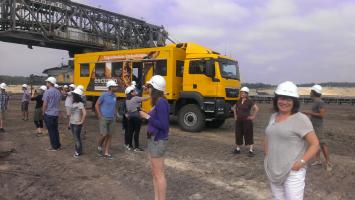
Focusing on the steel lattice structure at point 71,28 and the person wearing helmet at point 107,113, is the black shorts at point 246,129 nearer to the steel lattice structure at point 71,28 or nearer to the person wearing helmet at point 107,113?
the person wearing helmet at point 107,113

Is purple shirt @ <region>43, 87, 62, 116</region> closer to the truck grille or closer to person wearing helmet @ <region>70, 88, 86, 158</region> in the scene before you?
person wearing helmet @ <region>70, 88, 86, 158</region>

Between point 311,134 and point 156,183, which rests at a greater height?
point 311,134

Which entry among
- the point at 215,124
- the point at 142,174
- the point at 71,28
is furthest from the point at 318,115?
the point at 71,28

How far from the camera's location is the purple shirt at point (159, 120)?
17.3ft

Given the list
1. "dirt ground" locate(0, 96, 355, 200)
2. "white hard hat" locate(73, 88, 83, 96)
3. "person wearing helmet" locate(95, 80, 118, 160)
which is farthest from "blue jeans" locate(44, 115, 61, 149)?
"person wearing helmet" locate(95, 80, 118, 160)

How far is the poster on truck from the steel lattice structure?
25.8 meters

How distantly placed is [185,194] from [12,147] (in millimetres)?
6379

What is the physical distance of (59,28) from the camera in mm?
49281

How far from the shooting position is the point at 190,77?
15.2 m

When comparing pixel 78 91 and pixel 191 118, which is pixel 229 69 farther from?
pixel 78 91

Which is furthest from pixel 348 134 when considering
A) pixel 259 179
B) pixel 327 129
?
pixel 259 179

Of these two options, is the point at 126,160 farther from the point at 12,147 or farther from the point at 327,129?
the point at 327,129

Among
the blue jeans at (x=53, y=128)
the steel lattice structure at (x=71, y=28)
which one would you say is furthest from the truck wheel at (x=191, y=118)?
the steel lattice structure at (x=71, y=28)

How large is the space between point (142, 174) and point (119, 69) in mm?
10248
